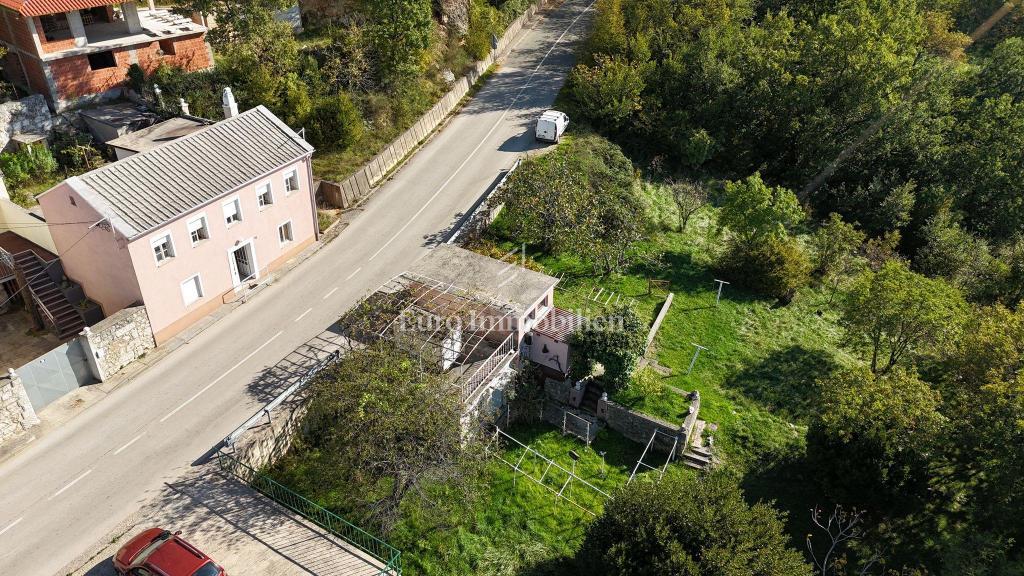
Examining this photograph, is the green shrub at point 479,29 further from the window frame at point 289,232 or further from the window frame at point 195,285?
the window frame at point 195,285

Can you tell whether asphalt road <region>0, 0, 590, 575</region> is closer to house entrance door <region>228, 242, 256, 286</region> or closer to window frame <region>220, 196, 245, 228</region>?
house entrance door <region>228, 242, 256, 286</region>

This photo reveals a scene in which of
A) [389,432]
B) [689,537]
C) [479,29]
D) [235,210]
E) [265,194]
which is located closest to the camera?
[689,537]

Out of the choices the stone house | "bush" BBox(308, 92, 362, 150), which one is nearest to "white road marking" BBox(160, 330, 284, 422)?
the stone house

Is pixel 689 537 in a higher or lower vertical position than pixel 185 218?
lower

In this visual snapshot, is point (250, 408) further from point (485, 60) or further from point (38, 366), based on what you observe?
point (485, 60)

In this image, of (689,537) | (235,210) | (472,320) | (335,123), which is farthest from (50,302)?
(689,537)

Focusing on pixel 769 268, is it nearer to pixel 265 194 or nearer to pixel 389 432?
pixel 389 432
